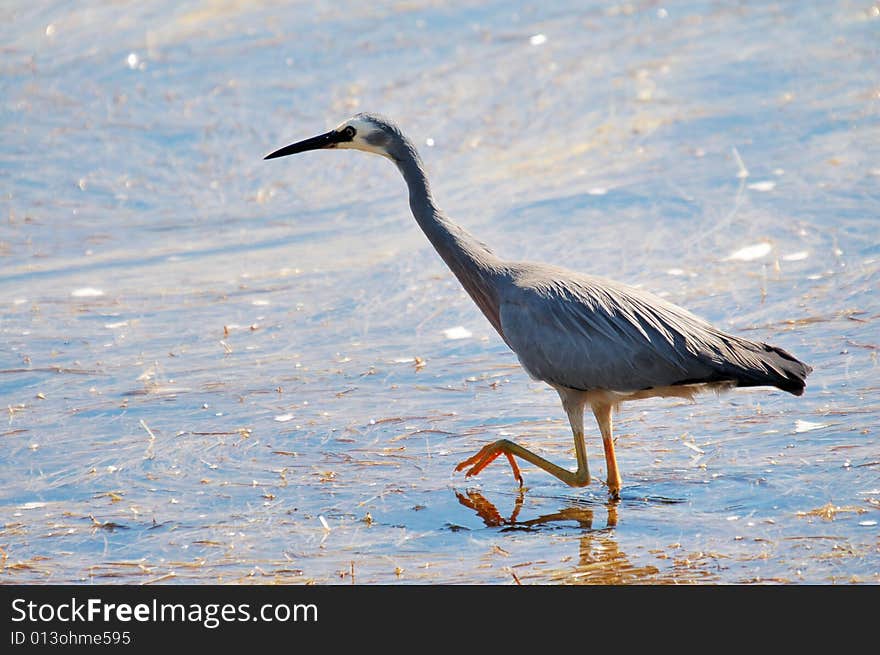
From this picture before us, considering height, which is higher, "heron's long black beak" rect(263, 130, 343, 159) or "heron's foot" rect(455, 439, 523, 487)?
"heron's long black beak" rect(263, 130, 343, 159)

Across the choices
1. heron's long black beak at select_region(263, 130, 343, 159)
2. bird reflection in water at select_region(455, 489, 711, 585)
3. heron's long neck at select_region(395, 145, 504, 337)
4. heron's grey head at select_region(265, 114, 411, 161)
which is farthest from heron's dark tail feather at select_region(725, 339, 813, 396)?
heron's long black beak at select_region(263, 130, 343, 159)

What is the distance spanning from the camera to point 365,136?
7.51 metres

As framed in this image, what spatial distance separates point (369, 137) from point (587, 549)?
271 centimetres

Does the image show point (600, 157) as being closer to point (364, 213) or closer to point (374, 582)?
point (364, 213)

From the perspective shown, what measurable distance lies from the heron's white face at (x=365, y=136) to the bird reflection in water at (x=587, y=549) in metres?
2.03

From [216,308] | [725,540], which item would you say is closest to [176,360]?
[216,308]

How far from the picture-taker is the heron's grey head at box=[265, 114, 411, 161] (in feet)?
24.5

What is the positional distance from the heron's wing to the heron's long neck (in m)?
0.24

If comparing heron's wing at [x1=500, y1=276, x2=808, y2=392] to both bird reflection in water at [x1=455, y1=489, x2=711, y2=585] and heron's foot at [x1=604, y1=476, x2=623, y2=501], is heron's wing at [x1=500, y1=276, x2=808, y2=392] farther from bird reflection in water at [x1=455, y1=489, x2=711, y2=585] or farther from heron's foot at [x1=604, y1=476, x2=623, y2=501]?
bird reflection in water at [x1=455, y1=489, x2=711, y2=585]

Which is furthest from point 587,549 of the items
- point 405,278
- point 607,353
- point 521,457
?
point 405,278

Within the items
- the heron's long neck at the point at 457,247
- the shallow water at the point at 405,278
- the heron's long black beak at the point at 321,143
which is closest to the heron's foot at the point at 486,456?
the shallow water at the point at 405,278

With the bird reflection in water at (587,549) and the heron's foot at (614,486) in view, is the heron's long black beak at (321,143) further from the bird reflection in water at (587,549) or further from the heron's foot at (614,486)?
the heron's foot at (614,486)

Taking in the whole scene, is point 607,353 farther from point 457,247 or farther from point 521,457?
point 457,247

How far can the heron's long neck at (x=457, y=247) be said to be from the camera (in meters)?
7.23
